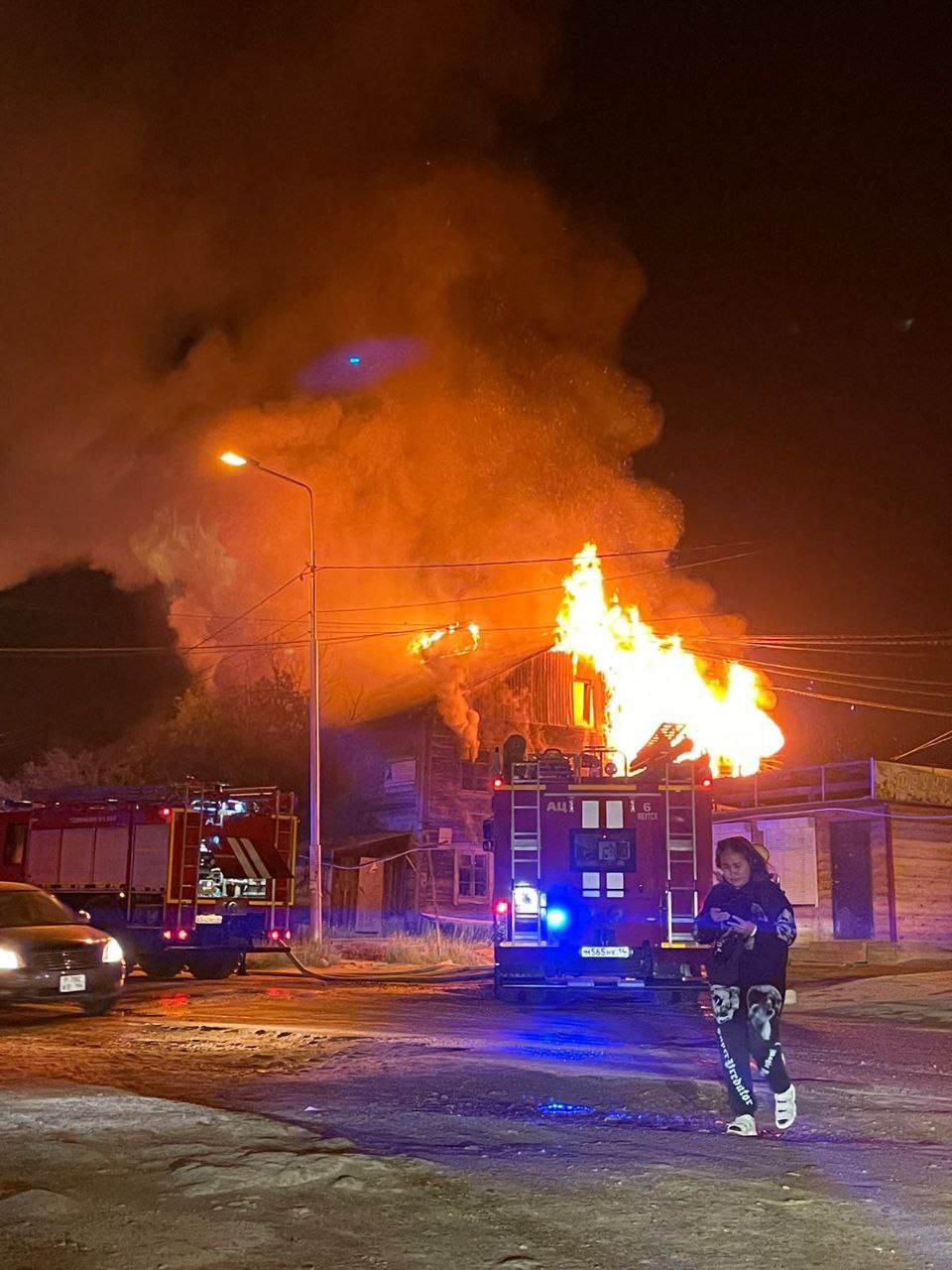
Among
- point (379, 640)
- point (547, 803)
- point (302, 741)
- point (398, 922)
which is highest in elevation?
point (379, 640)

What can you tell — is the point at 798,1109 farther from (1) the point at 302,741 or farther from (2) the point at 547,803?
(1) the point at 302,741

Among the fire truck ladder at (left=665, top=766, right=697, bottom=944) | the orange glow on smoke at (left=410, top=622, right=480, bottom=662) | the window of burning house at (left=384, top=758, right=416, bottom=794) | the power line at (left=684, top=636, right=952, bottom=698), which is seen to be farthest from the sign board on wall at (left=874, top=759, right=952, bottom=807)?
the window of burning house at (left=384, top=758, right=416, bottom=794)

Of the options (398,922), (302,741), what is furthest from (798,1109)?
(302,741)

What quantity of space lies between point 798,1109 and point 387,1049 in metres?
3.60

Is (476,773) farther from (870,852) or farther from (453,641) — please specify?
(870,852)

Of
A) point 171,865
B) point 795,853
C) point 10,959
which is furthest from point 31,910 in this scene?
point 795,853

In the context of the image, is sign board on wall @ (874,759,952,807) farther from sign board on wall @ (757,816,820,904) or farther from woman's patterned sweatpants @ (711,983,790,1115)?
woman's patterned sweatpants @ (711,983,790,1115)

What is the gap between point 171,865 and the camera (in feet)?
57.2

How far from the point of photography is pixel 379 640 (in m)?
36.8

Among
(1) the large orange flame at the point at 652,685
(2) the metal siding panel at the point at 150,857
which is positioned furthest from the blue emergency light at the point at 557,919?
(1) the large orange flame at the point at 652,685

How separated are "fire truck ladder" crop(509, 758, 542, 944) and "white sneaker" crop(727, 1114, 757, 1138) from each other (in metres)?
7.48

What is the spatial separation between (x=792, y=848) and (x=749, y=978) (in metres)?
20.6

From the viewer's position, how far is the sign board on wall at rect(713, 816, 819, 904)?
25312mm

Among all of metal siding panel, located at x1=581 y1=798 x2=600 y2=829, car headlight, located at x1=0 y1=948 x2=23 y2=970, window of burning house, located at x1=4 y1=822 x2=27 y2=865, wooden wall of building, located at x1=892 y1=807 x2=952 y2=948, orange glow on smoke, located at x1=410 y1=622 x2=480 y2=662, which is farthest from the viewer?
orange glow on smoke, located at x1=410 y1=622 x2=480 y2=662
